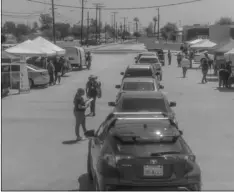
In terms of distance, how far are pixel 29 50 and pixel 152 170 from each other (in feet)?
83.2

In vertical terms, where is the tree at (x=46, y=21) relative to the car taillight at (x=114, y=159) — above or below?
above

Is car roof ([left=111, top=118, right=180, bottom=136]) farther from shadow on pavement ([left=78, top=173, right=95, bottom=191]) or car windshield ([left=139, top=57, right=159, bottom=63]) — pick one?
car windshield ([left=139, top=57, right=159, bottom=63])

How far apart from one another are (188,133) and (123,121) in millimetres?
6584

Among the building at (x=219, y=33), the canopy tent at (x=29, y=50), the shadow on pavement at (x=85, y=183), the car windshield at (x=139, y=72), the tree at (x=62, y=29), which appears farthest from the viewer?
the tree at (x=62, y=29)

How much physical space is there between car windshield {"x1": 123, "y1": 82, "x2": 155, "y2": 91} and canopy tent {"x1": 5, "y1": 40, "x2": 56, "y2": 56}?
13911 mm

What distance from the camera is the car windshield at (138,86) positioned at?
701 inches

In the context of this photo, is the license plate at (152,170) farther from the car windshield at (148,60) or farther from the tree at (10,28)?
the tree at (10,28)

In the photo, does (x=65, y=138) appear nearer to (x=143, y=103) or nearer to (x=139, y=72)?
(x=143, y=103)

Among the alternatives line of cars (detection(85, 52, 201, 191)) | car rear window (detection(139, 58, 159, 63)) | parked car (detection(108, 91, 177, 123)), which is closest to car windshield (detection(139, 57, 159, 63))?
car rear window (detection(139, 58, 159, 63))

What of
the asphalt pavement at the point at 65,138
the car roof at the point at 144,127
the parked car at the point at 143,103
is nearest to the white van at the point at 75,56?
the asphalt pavement at the point at 65,138

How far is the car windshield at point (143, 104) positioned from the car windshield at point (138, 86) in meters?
→ 4.17

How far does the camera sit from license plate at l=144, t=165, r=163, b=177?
23.8 feet

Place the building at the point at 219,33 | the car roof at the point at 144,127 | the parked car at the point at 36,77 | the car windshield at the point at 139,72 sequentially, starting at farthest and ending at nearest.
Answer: the building at the point at 219,33, the parked car at the point at 36,77, the car windshield at the point at 139,72, the car roof at the point at 144,127

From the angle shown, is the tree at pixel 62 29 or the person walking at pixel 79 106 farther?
the tree at pixel 62 29
